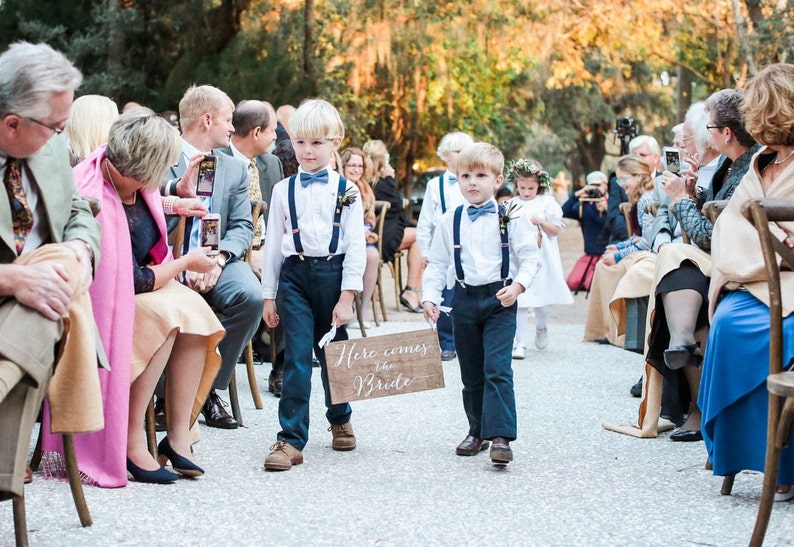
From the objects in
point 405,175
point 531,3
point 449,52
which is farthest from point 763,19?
point 405,175

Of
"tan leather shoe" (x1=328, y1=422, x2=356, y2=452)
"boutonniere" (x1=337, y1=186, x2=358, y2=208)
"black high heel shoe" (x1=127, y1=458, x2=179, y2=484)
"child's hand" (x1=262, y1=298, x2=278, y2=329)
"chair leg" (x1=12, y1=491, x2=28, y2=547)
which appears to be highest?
"boutonniere" (x1=337, y1=186, x2=358, y2=208)

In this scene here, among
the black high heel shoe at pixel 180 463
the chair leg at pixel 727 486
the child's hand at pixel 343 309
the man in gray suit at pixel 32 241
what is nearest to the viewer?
the man in gray suit at pixel 32 241

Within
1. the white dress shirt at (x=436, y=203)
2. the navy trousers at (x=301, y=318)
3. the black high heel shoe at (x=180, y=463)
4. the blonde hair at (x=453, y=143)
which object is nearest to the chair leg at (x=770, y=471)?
the navy trousers at (x=301, y=318)

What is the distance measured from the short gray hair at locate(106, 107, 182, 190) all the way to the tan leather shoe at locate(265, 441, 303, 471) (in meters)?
1.30

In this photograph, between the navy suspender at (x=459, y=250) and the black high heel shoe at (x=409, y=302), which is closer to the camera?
the navy suspender at (x=459, y=250)

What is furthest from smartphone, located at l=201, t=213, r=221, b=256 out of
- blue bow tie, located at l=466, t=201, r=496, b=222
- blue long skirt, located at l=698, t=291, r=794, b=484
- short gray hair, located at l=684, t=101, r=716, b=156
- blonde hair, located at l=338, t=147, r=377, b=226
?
blonde hair, located at l=338, t=147, r=377, b=226

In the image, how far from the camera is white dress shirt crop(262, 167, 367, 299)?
5062mm

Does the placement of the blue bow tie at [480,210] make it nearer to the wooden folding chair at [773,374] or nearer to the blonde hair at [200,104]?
the blonde hair at [200,104]

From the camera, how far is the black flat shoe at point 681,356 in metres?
5.25

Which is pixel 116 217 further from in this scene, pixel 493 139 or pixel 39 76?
pixel 493 139

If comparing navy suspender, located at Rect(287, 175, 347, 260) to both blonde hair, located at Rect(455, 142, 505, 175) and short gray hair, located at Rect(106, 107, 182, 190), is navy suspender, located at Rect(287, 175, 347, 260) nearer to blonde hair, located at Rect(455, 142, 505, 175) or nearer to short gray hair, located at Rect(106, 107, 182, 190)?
blonde hair, located at Rect(455, 142, 505, 175)

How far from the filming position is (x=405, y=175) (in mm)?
26828

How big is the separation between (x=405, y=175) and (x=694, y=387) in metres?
21.4

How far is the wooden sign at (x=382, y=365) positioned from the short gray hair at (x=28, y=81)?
6.55ft
